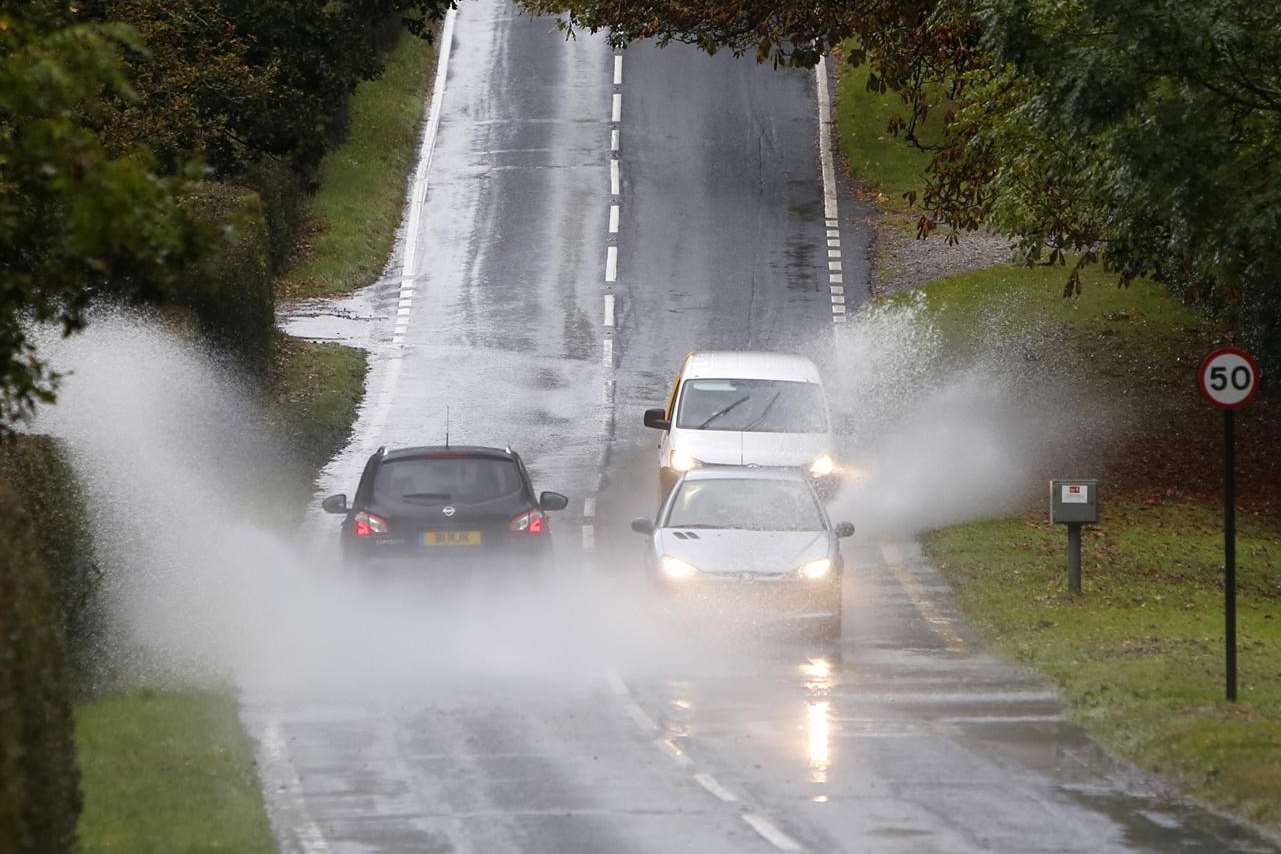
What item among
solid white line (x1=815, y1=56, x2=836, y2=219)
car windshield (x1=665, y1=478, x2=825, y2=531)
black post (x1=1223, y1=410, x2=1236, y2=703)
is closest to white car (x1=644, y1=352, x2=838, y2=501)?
car windshield (x1=665, y1=478, x2=825, y2=531)

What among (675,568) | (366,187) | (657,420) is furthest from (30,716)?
(366,187)

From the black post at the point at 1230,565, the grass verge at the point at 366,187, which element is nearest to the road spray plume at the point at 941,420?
the grass verge at the point at 366,187

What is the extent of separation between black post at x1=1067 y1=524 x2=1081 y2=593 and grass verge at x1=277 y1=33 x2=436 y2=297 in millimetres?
19378

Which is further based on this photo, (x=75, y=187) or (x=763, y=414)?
(x=763, y=414)

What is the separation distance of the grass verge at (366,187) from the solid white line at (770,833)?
26.4 m

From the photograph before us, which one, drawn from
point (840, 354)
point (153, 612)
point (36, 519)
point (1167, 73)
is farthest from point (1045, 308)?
point (36, 519)

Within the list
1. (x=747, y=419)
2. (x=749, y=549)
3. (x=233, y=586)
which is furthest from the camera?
(x=747, y=419)

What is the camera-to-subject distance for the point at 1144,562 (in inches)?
957

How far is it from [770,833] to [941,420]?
20.5 meters

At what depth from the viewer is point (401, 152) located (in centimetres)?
4638

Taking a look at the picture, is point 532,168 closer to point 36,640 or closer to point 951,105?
point 951,105

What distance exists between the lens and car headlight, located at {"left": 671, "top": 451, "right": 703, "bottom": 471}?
24688mm

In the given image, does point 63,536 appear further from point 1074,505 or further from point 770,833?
point 1074,505

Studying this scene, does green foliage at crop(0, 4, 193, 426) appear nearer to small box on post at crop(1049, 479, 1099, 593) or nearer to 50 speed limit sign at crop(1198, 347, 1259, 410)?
50 speed limit sign at crop(1198, 347, 1259, 410)
